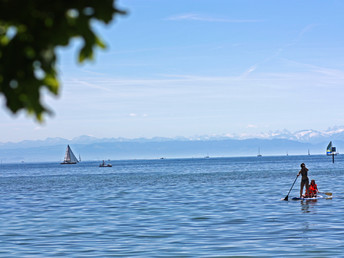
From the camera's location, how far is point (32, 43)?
413 centimetres

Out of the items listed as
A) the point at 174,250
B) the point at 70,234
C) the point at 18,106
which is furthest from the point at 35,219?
the point at 18,106

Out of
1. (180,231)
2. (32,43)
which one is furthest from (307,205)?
(32,43)

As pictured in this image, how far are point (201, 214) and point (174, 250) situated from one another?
42.7 feet

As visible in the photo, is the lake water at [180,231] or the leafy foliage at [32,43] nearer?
the leafy foliage at [32,43]

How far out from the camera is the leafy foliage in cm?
411

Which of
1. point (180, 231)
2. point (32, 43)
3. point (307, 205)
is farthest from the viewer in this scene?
point (307, 205)

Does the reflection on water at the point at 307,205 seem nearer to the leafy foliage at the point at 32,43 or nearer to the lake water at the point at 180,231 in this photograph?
the lake water at the point at 180,231

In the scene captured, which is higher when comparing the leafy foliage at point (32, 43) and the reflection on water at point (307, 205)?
the leafy foliage at point (32, 43)

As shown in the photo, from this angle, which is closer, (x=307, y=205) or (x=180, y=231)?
(x=180, y=231)

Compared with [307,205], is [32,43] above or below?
above

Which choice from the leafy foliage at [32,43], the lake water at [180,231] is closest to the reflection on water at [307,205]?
the lake water at [180,231]

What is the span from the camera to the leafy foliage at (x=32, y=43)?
4.11 meters

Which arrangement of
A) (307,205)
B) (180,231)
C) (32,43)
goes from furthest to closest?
(307,205), (180,231), (32,43)

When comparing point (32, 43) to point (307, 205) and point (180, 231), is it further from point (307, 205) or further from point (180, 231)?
point (307, 205)
